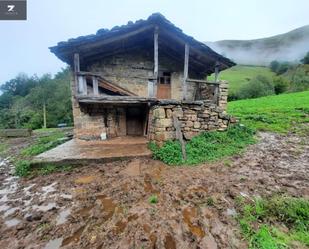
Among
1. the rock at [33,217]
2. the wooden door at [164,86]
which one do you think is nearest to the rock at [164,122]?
the wooden door at [164,86]

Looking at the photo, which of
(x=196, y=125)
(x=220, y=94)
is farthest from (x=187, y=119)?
(x=220, y=94)

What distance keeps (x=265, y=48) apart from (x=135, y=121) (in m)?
90.5

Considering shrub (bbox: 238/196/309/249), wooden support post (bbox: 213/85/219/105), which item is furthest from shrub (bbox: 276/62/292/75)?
shrub (bbox: 238/196/309/249)

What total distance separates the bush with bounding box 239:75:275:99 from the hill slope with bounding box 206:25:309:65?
39776 mm

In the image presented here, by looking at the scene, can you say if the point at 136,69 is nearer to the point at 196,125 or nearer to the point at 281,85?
the point at 196,125

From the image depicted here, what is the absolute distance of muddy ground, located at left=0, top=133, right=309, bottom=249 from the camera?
267 centimetres

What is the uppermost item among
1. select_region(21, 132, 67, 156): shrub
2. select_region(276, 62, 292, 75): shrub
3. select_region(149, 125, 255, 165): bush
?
select_region(276, 62, 292, 75): shrub

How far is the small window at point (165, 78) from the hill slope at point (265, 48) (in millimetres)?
66301

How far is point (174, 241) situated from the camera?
2.59 metres

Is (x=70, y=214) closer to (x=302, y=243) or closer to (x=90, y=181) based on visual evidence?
(x=90, y=181)

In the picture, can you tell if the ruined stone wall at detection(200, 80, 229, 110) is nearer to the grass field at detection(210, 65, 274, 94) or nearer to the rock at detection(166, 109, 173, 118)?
the rock at detection(166, 109, 173, 118)

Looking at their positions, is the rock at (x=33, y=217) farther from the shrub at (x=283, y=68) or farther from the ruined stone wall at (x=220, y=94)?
the shrub at (x=283, y=68)

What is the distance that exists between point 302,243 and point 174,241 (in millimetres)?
1709

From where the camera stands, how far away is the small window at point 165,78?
10188mm
